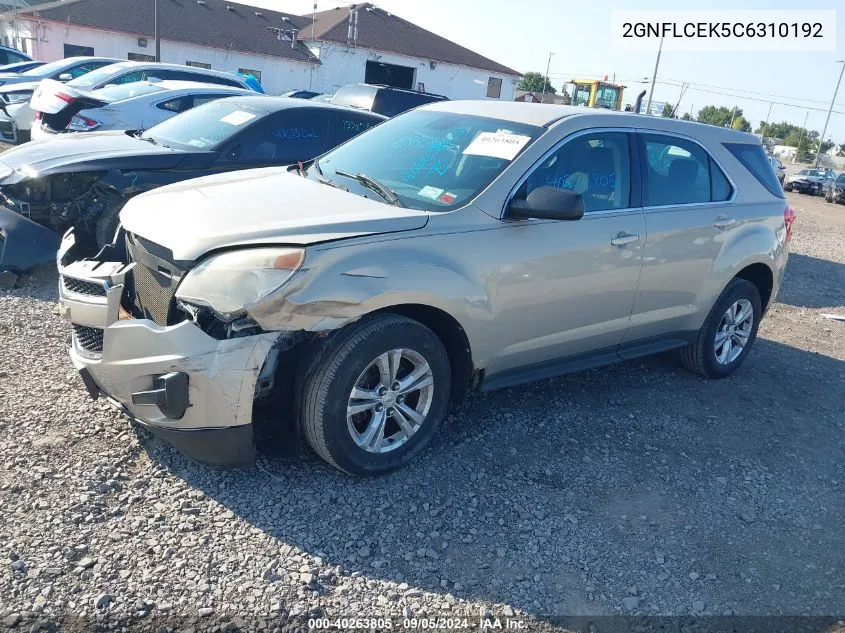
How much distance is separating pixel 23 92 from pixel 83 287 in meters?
11.4

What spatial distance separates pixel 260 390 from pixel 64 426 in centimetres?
129

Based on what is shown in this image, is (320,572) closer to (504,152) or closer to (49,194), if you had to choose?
A: (504,152)

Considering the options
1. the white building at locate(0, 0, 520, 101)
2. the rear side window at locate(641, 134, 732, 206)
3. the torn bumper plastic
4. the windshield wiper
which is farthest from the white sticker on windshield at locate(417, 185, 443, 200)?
the white building at locate(0, 0, 520, 101)

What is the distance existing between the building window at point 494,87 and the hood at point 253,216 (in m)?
40.9

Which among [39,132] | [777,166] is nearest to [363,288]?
[39,132]

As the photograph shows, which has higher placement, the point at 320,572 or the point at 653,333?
the point at 653,333

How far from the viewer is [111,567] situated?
277cm

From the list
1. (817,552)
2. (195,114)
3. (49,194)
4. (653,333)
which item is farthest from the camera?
(195,114)

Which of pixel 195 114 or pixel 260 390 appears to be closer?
pixel 260 390

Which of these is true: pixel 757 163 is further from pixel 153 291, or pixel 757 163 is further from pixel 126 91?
pixel 126 91

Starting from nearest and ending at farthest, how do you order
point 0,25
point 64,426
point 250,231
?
point 250,231, point 64,426, point 0,25

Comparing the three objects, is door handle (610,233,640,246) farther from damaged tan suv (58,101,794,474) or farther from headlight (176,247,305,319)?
headlight (176,247,305,319)

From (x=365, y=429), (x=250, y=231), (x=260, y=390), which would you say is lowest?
(x=365, y=429)

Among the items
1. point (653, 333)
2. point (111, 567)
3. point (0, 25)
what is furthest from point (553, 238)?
point (0, 25)
